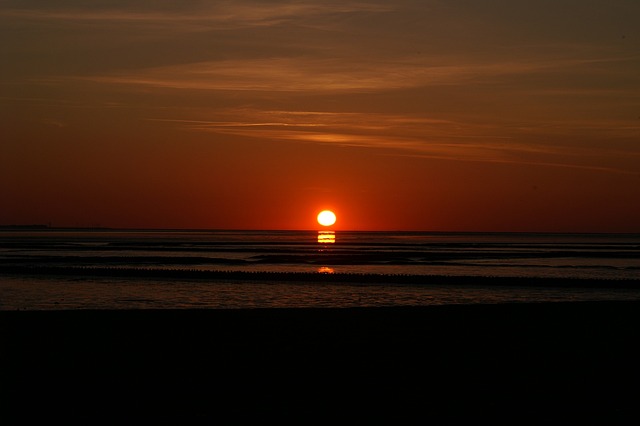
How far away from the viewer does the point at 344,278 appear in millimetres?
51406

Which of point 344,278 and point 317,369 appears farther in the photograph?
point 344,278

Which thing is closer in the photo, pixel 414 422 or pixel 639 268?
pixel 414 422

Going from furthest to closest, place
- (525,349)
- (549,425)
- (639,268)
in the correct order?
1. (639,268)
2. (525,349)
3. (549,425)

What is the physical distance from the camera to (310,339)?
20578 mm

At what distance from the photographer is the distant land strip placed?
49.2 metres

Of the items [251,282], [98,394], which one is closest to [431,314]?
[98,394]

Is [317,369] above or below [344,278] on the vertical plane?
below

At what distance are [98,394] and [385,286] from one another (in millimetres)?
33696

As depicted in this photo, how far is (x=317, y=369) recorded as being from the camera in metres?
16.4

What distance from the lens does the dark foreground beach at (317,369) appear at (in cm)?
1286

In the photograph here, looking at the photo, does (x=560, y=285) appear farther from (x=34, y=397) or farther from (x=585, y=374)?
(x=34, y=397)

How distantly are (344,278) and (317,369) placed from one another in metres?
35.0

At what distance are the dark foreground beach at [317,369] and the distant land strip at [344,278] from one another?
23350mm

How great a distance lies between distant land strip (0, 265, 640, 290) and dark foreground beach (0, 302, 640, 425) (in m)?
23.4
